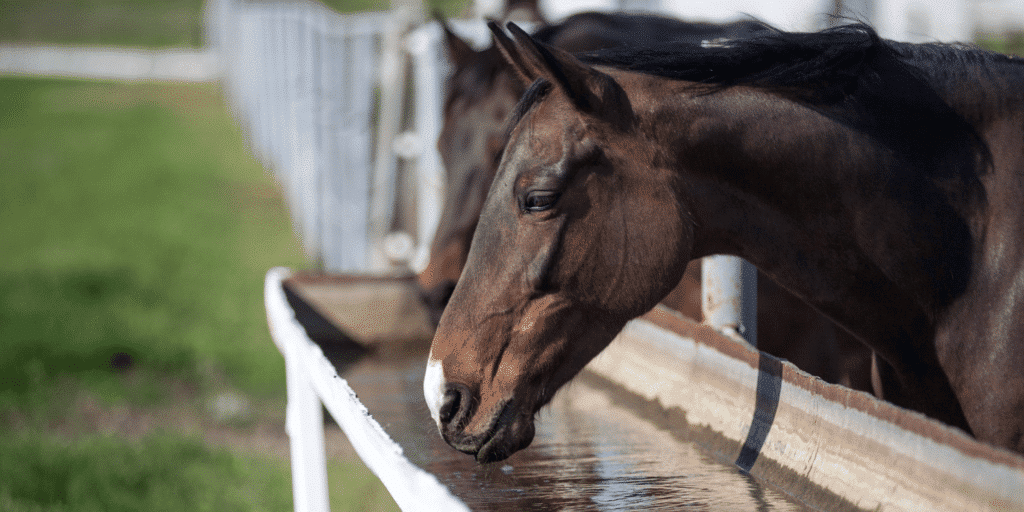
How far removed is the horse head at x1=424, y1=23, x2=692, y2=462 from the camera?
1799 mm

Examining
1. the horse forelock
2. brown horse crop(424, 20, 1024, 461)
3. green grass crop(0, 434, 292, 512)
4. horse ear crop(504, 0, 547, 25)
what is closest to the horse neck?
brown horse crop(424, 20, 1024, 461)

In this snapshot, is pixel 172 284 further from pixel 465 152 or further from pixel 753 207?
pixel 753 207

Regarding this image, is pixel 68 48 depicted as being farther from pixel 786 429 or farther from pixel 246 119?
pixel 786 429

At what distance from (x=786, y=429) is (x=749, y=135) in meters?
0.66

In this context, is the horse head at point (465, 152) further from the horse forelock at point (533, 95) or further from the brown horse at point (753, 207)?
the brown horse at point (753, 207)

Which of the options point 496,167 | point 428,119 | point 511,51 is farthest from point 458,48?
point 511,51

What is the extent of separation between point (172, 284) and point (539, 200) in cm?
784

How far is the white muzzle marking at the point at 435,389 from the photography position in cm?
179

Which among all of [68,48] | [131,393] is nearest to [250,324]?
[131,393]

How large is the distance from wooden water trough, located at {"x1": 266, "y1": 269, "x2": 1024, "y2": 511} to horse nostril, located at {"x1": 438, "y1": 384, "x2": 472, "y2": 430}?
13cm

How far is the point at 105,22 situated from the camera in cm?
3709

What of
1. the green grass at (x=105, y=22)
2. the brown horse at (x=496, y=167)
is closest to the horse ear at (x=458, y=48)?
the brown horse at (x=496, y=167)

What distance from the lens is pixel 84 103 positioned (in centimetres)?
2236

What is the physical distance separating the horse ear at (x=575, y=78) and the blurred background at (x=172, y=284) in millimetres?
633
